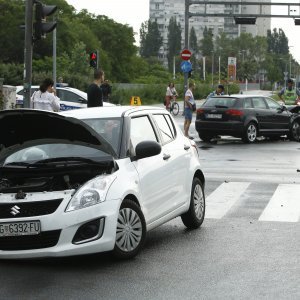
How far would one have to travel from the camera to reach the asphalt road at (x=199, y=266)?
6.80 metres

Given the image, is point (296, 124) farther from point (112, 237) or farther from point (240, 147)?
point (112, 237)

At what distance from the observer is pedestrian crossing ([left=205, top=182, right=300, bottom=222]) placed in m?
11.1

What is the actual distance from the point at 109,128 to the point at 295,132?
64.9ft

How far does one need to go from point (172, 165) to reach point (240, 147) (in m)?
15.5

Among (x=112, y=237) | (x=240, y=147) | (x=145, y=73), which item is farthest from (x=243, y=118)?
(x=145, y=73)

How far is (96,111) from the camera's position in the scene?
9.22m

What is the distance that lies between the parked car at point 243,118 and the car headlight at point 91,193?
18378 mm

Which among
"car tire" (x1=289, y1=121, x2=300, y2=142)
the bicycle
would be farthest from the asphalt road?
the bicycle

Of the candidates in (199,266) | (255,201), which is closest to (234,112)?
(255,201)

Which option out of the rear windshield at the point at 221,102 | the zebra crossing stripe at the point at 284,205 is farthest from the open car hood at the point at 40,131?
the rear windshield at the point at 221,102

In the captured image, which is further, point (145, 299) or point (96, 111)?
point (96, 111)

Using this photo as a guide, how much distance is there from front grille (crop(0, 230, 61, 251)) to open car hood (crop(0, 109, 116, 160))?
1.10 metres

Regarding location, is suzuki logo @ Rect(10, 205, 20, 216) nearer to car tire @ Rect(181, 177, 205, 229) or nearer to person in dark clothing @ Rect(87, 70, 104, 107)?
car tire @ Rect(181, 177, 205, 229)

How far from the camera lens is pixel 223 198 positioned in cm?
1298
